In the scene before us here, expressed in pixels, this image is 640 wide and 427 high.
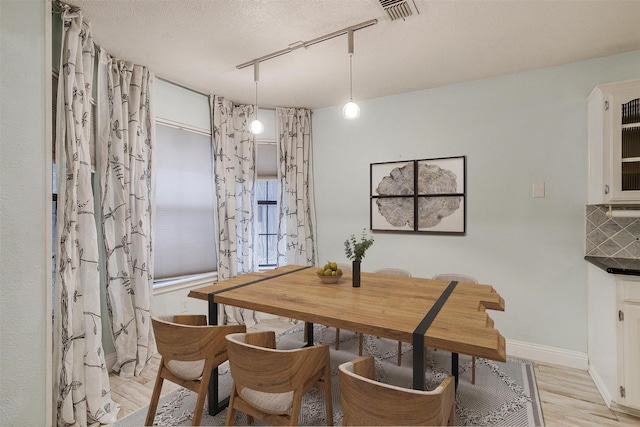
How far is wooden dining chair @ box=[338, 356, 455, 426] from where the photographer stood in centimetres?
107

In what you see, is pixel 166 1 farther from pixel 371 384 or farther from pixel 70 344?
pixel 371 384

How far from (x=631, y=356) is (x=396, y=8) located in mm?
2751

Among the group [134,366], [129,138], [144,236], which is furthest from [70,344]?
[129,138]

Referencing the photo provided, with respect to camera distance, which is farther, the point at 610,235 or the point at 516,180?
the point at 516,180

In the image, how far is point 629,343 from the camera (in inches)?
79.1

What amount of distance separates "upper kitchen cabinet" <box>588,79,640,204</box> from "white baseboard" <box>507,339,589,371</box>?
1375 mm

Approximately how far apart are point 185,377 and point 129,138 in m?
2.09

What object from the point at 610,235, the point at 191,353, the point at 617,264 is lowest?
the point at 191,353

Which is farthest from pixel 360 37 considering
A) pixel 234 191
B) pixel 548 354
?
pixel 548 354

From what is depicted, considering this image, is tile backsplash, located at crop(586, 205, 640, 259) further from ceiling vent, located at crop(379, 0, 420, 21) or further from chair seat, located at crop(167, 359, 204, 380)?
chair seat, located at crop(167, 359, 204, 380)

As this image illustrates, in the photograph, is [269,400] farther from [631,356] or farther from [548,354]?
[548,354]

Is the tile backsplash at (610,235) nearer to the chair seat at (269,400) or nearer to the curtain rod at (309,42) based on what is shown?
the curtain rod at (309,42)
